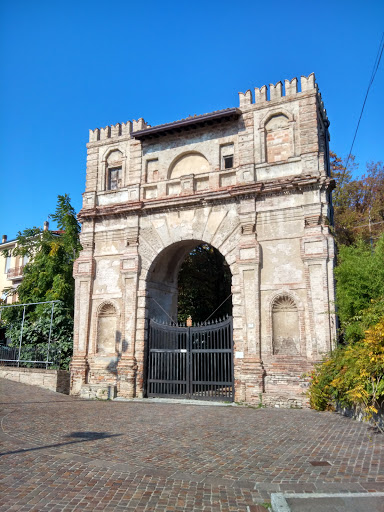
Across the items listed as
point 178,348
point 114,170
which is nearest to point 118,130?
point 114,170

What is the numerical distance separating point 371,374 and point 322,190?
21.1 ft

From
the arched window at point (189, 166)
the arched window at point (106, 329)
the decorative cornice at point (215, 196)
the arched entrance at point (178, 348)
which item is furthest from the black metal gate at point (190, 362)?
the arched window at point (189, 166)

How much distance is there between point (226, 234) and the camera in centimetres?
1353

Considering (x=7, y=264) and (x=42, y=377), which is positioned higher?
(x=7, y=264)

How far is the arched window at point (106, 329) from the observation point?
48.0 ft

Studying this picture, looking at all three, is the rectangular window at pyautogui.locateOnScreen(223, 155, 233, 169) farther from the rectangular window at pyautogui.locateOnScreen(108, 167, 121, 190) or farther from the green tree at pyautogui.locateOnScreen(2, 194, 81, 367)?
the green tree at pyautogui.locateOnScreen(2, 194, 81, 367)

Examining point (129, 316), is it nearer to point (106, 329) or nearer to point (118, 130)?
point (106, 329)

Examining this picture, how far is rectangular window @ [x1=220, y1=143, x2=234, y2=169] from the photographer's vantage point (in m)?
14.3

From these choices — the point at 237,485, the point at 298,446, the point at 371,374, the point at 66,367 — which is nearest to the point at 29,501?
the point at 237,485

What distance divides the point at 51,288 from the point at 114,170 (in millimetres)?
7599

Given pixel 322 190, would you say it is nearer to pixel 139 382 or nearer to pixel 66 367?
pixel 139 382

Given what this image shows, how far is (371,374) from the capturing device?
774cm

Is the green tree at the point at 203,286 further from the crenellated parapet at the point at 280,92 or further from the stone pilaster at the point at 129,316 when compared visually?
the crenellated parapet at the point at 280,92

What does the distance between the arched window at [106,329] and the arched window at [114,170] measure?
465cm
